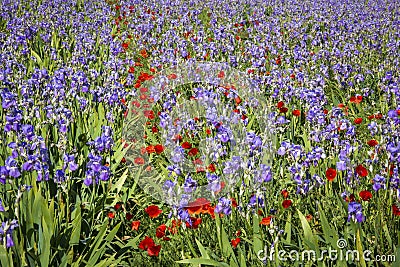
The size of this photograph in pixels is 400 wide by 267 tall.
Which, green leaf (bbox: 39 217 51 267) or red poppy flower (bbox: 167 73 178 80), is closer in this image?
green leaf (bbox: 39 217 51 267)

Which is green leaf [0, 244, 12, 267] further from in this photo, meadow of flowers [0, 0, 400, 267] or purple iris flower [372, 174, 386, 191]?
purple iris flower [372, 174, 386, 191]

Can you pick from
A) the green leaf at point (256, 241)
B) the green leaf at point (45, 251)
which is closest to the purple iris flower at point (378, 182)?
the green leaf at point (256, 241)

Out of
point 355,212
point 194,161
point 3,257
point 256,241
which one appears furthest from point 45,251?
point 355,212

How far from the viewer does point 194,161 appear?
3.16m

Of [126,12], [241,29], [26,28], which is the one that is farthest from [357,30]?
[26,28]

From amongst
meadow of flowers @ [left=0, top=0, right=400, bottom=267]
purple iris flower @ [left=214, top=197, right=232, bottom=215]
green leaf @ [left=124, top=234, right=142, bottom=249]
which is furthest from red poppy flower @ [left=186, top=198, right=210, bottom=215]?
green leaf @ [left=124, top=234, right=142, bottom=249]

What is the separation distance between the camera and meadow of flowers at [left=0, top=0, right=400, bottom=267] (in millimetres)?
2324

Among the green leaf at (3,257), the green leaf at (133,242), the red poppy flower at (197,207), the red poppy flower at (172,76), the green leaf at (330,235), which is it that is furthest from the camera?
the red poppy flower at (172,76)

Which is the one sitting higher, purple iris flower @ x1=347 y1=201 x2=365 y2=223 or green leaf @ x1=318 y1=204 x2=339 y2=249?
purple iris flower @ x1=347 y1=201 x2=365 y2=223

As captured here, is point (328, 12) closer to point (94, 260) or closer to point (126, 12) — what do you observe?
point (126, 12)

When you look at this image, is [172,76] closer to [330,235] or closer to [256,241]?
[256,241]

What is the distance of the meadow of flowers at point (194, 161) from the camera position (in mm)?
2324

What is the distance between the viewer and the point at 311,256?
7.09 feet

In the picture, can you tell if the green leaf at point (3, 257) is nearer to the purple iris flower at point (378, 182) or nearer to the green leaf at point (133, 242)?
the green leaf at point (133, 242)
